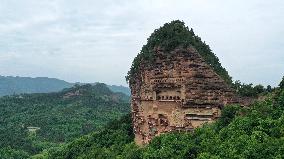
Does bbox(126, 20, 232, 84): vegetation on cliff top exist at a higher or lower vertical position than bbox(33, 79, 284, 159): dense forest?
higher

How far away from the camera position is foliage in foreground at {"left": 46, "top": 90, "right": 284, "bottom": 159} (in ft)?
96.8

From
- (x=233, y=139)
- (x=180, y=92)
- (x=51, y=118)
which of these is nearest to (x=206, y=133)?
(x=233, y=139)

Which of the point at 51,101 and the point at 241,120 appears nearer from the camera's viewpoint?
the point at 241,120

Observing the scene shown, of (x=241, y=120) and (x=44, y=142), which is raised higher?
(x=241, y=120)

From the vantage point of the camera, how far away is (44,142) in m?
101

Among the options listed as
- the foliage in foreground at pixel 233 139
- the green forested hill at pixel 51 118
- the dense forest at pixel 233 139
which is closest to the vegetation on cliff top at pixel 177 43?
the dense forest at pixel 233 139

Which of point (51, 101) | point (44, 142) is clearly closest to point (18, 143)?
point (44, 142)

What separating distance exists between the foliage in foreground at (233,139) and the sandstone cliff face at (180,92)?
1.30m

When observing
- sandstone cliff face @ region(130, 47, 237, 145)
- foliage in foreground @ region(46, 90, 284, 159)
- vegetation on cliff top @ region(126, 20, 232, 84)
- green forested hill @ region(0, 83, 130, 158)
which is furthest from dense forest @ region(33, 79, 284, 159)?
green forested hill @ region(0, 83, 130, 158)

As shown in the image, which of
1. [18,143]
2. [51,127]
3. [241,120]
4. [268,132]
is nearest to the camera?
[268,132]

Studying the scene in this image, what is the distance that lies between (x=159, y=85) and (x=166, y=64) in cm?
174

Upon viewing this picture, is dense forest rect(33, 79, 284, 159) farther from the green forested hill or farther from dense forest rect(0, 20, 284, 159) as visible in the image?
the green forested hill

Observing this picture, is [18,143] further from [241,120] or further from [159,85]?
[241,120]

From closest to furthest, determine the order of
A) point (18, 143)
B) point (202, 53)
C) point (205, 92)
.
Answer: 1. point (205, 92)
2. point (202, 53)
3. point (18, 143)
